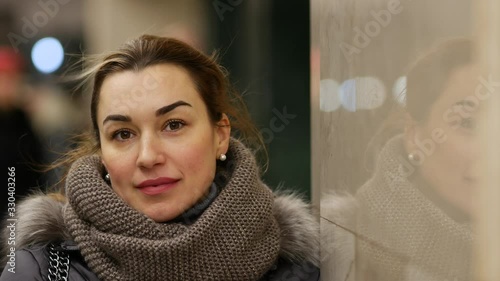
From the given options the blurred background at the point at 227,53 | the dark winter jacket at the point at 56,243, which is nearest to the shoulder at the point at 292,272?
the dark winter jacket at the point at 56,243

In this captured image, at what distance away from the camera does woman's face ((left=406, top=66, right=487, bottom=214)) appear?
857 millimetres

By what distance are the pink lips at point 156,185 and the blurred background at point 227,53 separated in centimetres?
199

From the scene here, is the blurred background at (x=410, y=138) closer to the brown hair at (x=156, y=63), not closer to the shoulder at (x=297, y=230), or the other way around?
the shoulder at (x=297, y=230)

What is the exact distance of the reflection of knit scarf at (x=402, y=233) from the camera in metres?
0.94

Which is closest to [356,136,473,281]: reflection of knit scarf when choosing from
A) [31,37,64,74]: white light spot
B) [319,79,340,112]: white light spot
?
[319,79,340,112]: white light spot

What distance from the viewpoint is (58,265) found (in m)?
1.64

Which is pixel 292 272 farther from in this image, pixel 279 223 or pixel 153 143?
pixel 153 143

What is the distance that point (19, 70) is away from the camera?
3848mm

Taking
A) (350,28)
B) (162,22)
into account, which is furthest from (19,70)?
(350,28)

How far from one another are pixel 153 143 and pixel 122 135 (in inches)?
4.0

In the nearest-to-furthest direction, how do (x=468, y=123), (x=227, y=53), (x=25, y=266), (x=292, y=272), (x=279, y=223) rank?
(x=468, y=123) < (x=25, y=266) < (x=292, y=272) < (x=279, y=223) < (x=227, y=53)

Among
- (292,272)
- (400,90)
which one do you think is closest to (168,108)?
(292,272)

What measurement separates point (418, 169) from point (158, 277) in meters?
0.83

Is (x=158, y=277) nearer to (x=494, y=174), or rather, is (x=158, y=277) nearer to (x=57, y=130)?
(x=494, y=174)
